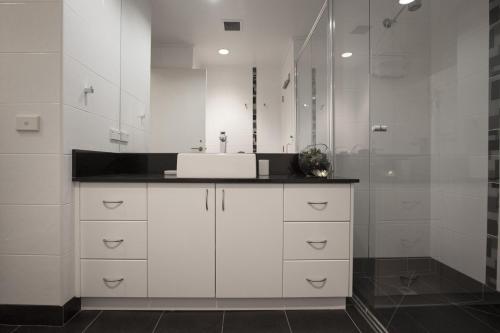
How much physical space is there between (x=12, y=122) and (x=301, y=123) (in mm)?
1799

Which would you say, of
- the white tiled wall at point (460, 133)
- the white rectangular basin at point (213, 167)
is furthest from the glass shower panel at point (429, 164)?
the white rectangular basin at point (213, 167)

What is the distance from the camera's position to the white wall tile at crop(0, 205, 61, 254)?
5.07 ft

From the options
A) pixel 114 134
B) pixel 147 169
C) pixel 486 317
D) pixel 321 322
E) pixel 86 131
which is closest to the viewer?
pixel 486 317

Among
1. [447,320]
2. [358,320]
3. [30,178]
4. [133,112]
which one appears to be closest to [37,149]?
[30,178]

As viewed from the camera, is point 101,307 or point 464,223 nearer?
point 464,223

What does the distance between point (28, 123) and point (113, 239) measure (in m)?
0.77

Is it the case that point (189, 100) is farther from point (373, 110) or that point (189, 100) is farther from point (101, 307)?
point (101, 307)

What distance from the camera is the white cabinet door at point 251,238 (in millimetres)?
1669

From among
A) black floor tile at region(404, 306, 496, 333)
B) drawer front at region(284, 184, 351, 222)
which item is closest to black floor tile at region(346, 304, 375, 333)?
black floor tile at region(404, 306, 496, 333)

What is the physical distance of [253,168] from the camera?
5.87 ft

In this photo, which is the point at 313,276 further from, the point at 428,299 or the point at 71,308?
the point at 71,308

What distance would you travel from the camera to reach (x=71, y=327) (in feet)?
5.06

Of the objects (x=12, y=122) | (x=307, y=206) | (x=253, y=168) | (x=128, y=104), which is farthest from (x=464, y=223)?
(x=12, y=122)

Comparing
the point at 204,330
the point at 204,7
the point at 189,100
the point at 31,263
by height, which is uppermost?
the point at 204,7
